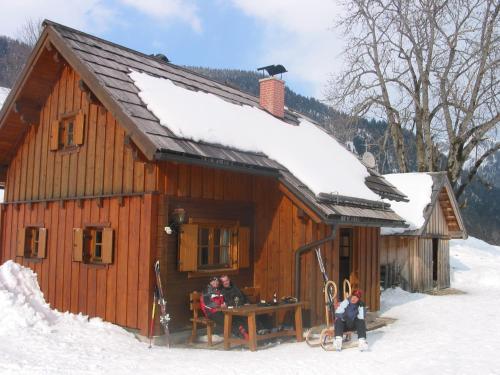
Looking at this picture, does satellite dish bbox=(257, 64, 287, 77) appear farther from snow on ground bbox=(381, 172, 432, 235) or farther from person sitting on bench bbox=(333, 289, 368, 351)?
person sitting on bench bbox=(333, 289, 368, 351)

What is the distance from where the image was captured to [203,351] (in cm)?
902

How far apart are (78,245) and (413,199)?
1181 cm

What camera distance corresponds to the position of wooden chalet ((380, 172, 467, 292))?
57.9 ft

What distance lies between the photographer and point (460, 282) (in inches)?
817

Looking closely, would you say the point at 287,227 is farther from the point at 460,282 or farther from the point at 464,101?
the point at 464,101

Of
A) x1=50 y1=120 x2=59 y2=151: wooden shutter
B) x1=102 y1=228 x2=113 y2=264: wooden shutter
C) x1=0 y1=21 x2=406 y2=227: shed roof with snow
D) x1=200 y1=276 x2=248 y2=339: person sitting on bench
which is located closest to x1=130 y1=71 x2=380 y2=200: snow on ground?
x1=0 y1=21 x2=406 y2=227: shed roof with snow

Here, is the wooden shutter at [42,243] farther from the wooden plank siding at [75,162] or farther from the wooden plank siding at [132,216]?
the wooden plank siding at [75,162]

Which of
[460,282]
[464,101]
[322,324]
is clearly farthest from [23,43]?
[322,324]

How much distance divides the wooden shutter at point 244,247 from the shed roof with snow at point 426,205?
24.4ft

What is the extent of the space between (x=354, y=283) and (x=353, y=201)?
2302mm

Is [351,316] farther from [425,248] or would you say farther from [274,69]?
[425,248]

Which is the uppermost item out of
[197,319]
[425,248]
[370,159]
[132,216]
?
[370,159]

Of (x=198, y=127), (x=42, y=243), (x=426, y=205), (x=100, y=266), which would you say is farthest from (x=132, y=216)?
(x=426, y=205)

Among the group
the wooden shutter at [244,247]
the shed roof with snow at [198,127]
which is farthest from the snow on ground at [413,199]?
the wooden shutter at [244,247]
